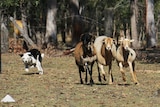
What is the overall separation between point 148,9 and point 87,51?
22541 mm

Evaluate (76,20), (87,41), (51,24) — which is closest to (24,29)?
(51,24)

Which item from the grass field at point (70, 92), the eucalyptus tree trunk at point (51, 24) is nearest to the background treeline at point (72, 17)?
the eucalyptus tree trunk at point (51, 24)

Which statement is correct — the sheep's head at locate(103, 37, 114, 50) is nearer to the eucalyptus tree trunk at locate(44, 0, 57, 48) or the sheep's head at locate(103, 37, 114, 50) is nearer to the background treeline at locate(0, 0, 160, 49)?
the background treeline at locate(0, 0, 160, 49)

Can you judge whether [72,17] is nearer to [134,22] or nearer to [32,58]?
[134,22]

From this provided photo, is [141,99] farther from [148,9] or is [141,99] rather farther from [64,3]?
[64,3]

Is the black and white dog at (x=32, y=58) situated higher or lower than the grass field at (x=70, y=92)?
higher

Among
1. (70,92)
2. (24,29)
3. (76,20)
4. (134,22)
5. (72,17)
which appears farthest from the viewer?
(134,22)

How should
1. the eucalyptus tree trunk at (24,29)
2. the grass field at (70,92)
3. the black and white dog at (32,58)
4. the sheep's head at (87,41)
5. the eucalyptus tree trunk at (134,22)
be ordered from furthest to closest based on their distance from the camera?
1. the eucalyptus tree trunk at (134,22)
2. the eucalyptus tree trunk at (24,29)
3. the black and white dog at (32,58)
4. the sheep's head at (87,41)
5. the grass field at (70,92)

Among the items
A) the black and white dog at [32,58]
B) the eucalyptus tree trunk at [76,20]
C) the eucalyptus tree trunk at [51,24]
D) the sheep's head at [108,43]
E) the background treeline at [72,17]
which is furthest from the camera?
the eucalyptus tree trunk at [51,24]

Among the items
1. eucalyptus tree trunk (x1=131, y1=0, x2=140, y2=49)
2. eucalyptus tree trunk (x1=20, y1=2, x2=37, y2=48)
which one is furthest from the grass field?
eucalyptus tree trunk (x1=131, y1=0, x2=140, y2=49)

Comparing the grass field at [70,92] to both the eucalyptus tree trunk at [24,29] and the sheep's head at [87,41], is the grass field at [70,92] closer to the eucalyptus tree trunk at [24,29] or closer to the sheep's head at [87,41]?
the sheep's head at [87,41]

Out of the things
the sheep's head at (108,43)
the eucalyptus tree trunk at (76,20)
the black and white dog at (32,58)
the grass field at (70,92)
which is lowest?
the grass field at (70,92)

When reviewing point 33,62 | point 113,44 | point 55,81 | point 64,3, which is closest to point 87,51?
point 113,44

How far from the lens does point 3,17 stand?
34531 millimetres
